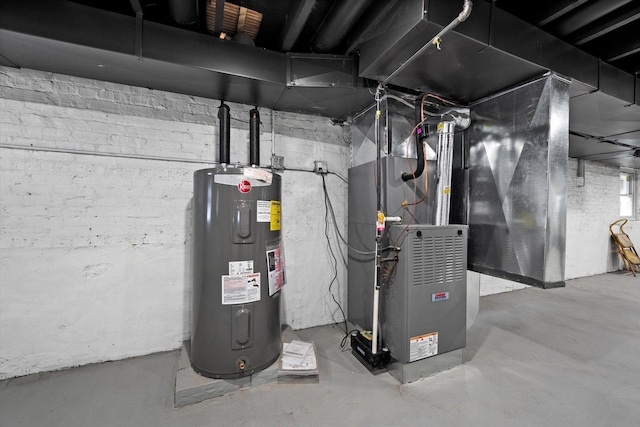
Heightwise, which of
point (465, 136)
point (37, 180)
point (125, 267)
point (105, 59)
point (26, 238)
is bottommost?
point (125, 267)

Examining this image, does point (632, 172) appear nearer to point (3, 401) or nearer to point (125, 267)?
point (125, 267)

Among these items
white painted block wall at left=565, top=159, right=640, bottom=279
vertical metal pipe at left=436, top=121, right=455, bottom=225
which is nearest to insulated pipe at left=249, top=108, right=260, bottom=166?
vertical metal pipe at left=436, top=121, right=455, bottom=225

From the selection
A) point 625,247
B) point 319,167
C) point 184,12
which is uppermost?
point 184,12

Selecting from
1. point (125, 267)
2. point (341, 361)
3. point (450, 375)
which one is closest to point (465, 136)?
point (450, 375)

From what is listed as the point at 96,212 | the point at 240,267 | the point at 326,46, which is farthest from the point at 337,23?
the point at 96,212

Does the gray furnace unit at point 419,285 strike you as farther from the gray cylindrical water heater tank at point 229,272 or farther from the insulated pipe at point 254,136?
the insulated pipe at point 254,136

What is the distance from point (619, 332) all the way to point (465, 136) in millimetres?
2522

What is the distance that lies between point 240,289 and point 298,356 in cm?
70

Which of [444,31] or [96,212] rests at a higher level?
[444,31]

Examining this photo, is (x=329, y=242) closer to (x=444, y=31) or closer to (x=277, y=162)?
(x=277, y=162)

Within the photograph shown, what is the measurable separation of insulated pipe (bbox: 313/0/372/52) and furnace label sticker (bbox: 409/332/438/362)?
2.12m

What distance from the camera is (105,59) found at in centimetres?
157

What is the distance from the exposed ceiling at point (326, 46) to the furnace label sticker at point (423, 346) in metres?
1.84

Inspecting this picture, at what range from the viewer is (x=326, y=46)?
6.07ft
